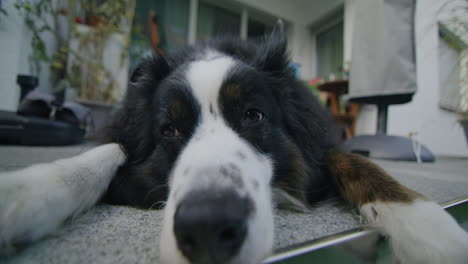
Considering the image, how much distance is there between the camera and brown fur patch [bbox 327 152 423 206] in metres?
0.87

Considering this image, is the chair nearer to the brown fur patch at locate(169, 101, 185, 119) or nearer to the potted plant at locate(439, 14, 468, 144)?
the potted plant at locate(439, 14, 468, 144)

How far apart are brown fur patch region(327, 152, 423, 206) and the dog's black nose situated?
64cm

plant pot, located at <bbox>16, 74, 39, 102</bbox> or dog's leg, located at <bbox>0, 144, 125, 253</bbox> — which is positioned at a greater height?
plant pot, located at <bbox>16, 74, 39, 102</bbox>

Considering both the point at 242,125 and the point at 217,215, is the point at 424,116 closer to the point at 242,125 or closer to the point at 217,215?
the point at 242,125

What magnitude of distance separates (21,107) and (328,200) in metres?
3.40

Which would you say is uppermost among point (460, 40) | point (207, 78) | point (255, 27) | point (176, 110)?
point (255, 27)

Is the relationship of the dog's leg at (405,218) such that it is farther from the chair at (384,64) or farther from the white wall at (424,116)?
the white wall at (424,116)

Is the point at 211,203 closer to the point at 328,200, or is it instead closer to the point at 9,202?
the point at 9,202

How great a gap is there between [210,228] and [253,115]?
0.68 m

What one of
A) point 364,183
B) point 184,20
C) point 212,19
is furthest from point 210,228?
point 212,19

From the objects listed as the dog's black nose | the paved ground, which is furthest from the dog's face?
the paved ground

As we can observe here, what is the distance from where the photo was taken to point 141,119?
1412 millimetres

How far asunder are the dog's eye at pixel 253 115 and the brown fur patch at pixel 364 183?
19.5 inches

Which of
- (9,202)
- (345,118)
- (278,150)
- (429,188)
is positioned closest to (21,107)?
(9,202)
